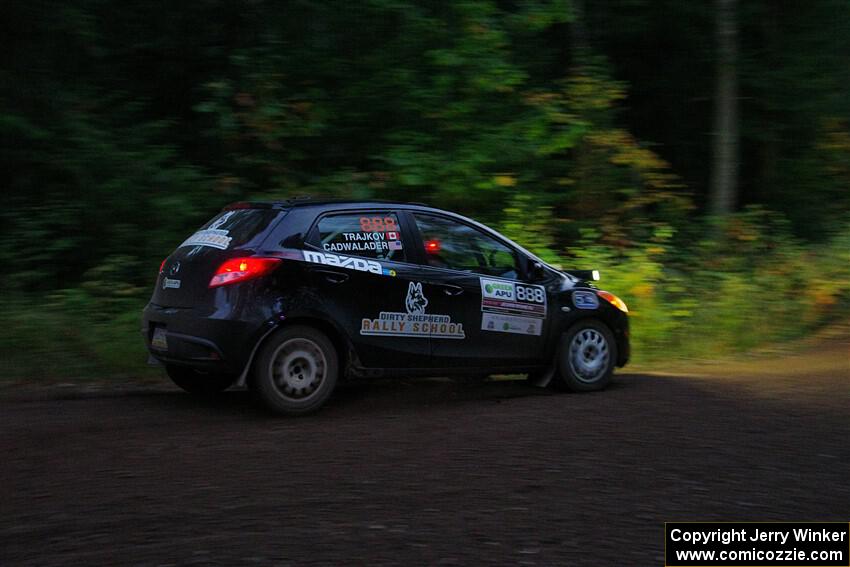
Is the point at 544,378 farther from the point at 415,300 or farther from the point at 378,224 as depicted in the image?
the point at 378,224

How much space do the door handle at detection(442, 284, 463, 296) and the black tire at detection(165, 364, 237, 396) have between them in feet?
6.37

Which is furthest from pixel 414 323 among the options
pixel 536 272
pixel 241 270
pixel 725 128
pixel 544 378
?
pixel 725 128

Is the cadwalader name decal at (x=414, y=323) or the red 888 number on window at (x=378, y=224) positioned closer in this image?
the cadwalader name decal at (x=414, y=323)

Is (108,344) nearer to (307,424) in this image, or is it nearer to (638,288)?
(307,424)

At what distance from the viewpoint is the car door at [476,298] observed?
27.6 feet

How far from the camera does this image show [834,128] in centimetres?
1734

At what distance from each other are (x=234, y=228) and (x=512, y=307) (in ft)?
8.27

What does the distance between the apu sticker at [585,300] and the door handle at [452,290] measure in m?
1.26

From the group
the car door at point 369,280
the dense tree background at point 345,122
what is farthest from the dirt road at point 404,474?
the dense tree background at point 345,122

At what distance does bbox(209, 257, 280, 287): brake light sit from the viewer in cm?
748

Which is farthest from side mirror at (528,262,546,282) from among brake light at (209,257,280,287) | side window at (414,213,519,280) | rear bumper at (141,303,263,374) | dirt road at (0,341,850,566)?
rear bumper at (141,303,263,374)

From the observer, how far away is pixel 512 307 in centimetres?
880

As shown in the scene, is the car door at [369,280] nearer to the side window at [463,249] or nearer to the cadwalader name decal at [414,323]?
the cadwalader name decal at [414,323]

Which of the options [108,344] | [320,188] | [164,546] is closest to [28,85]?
[320,188]
